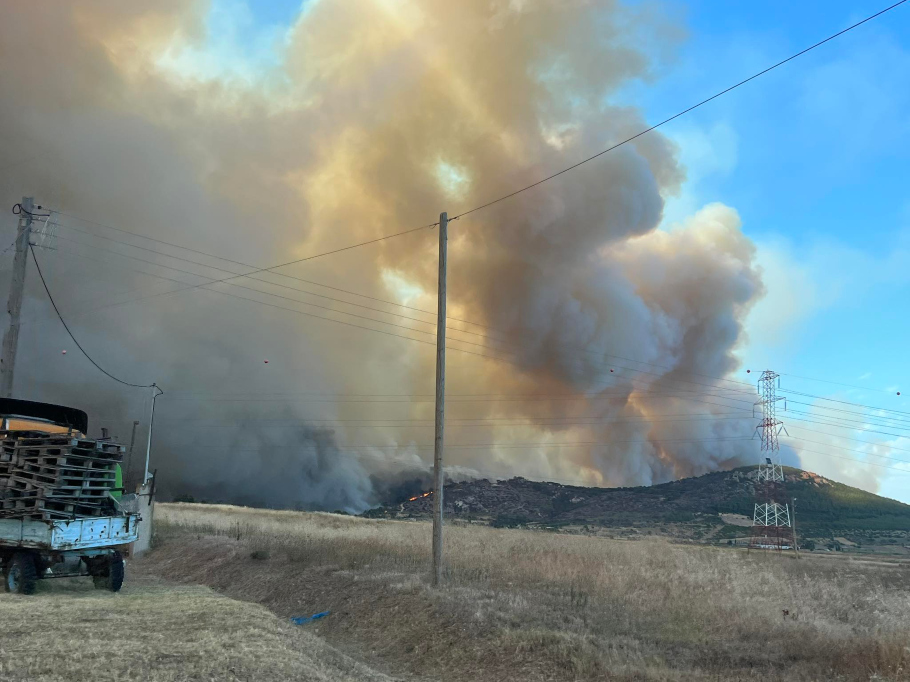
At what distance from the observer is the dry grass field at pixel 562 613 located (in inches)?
439

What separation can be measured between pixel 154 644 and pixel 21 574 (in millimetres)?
7839

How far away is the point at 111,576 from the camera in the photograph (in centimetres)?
1599

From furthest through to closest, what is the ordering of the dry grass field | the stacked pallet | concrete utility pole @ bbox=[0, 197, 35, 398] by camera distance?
concrete utility pole @ bbox=[0, 197, 35, 398] < the stacked pallet < the dry grass field

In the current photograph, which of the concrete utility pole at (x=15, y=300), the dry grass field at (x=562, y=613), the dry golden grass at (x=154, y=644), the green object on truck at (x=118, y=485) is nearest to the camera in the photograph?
the dry golden grass at (x=154, y=644)

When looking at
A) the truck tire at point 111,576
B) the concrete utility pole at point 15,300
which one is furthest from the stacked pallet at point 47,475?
the concrete utility pole at point 15,300

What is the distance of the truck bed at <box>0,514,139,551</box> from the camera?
14477 mm

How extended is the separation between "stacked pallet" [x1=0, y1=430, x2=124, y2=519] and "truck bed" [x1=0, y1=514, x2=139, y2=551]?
0.19m

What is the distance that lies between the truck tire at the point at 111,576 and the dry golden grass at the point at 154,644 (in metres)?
2.04

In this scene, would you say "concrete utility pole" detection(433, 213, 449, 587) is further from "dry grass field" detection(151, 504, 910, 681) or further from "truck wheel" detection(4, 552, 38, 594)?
"truck wheel" detection(4, 552, 38, 594)

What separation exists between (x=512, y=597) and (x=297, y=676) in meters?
7.79

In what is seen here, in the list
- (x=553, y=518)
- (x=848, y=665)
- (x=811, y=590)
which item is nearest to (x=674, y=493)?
(x=553, y=518)

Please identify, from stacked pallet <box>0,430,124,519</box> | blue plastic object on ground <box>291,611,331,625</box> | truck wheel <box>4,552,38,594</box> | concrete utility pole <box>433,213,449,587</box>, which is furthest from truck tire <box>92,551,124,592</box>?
concrete utility pole <box>433,213,449,587</box>

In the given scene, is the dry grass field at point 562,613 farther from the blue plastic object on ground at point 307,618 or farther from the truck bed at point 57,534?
the truck bed at point 57,534

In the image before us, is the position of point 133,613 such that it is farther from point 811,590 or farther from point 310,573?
point 811,590
